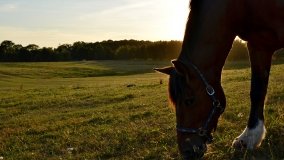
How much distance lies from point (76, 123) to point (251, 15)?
660 cm

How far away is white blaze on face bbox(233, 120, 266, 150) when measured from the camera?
5926 millimetres

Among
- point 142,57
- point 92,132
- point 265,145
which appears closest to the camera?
point 265,145

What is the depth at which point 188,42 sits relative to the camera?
5.25 meters

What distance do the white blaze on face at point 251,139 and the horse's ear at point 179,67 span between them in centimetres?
155

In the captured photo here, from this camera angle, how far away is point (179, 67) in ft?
16.1

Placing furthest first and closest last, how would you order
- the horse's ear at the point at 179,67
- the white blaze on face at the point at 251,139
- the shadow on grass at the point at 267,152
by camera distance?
the white blaze on face at the point at 251,139
the shadow on grass at the point at 267,152
the horse's ear at the point at 179,67

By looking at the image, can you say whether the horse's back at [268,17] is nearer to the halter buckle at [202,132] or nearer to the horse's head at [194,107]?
the horse's head at [194,107]

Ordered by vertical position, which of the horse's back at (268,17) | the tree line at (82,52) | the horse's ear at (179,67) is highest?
the horse's back at (268,17)

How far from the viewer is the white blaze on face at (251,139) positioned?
5926mm

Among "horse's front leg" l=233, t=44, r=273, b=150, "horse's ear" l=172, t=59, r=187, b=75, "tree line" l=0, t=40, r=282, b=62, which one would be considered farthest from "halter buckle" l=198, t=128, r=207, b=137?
"tree line" l=0, t=40, r=282, b=62

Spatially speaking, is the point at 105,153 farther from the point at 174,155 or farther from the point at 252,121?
the point at 252,121

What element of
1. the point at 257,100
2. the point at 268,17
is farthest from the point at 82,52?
the point at 268,17

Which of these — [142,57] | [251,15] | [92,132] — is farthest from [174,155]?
[142,57]

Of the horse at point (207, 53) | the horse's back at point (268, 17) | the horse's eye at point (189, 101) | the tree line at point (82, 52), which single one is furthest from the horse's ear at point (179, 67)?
the tree line at point (82, 52)
